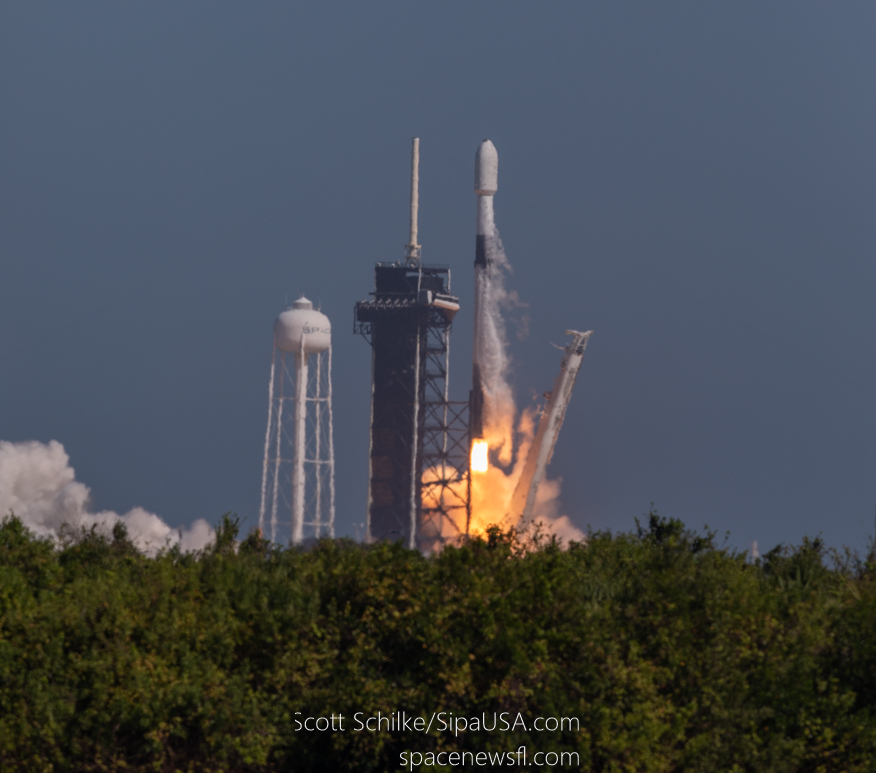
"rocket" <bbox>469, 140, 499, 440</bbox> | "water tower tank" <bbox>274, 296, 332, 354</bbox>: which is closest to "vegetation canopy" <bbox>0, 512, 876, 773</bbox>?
"rocket" <bbox>469, 140, 499, 440</bbox>

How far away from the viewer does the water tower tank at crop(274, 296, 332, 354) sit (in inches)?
5285

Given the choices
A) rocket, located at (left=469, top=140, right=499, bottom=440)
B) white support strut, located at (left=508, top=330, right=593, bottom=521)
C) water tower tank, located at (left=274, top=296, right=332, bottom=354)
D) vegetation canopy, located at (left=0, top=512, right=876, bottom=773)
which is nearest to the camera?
vegetation canopy, located at (left=0, top=512, right=876, bottom=773)

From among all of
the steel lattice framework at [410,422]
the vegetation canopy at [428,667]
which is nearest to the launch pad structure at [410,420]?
the steel lattice framework at [410,422]

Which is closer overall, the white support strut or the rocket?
the white support strut

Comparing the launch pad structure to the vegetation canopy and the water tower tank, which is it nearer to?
the water tower tank

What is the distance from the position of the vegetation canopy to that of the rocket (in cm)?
9062

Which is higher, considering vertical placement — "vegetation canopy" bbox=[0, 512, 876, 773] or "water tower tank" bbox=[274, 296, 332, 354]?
"water tower tank" bbox=[274, 296, 332, 354]

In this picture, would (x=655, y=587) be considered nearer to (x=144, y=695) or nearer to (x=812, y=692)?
(x=812, y=692)

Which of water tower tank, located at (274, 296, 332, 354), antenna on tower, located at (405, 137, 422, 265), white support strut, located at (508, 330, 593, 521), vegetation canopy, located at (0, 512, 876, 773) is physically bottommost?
vegetation canopy, located at (0, 512, 876, 773)

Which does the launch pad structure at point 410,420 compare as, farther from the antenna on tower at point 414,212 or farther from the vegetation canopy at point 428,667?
the vegetation canopy at point 428,667

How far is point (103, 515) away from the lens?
538ft

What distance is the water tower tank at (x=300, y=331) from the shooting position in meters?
134

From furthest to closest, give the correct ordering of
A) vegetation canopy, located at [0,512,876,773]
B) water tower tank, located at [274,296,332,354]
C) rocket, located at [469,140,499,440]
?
water tower tank, located at [274,296,332,354], rocket, located at [469,140,499,440], vegetation canopy, located at [0,512,876,773]

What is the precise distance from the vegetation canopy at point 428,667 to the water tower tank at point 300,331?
96685mm
